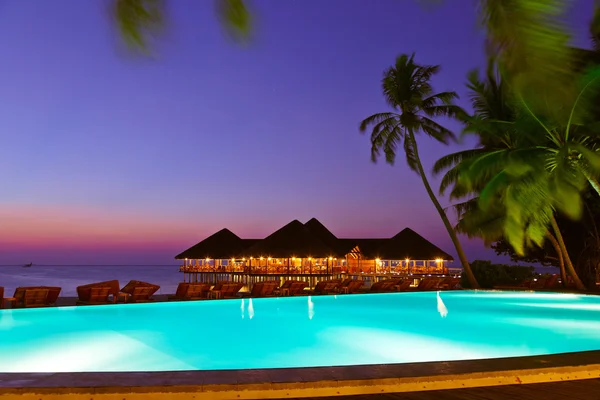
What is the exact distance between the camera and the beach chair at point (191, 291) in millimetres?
13594

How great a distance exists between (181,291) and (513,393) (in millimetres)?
10930

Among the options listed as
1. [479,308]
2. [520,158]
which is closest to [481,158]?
[520,158]

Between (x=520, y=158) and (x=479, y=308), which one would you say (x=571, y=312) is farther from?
(x=520, y=158)

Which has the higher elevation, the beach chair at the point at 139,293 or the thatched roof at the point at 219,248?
the thatched roof at the point at 219,248

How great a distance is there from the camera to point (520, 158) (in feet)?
41.8

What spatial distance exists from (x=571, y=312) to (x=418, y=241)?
19.2m

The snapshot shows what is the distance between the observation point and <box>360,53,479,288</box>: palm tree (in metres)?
20.8

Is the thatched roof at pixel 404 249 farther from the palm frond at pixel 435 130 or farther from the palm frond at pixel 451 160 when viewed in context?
the palm frond at pixel 451 160

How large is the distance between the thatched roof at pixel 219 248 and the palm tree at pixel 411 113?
14653 mm

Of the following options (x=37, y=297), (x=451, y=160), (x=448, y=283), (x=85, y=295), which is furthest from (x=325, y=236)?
(x=37, y=297)

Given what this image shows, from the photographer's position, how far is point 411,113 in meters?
21.1

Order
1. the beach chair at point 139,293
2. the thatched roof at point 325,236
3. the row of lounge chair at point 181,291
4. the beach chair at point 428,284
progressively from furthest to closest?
the thatched roof at point 325,236
the beach chair at point 428,284
the beach chair at point 139,293
the row of lounge chair at point 181,291

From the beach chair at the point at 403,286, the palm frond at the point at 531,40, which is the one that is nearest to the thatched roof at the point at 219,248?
the beach chair at the point at 403,286

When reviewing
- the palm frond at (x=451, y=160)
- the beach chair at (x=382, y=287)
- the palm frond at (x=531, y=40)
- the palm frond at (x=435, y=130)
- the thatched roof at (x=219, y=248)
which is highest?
the palm frond at (x=435, y=130)
